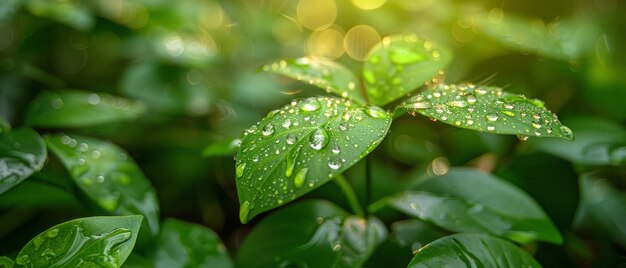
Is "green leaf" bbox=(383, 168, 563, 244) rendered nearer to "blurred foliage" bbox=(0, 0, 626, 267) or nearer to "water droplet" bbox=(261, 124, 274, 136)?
"blurred foliage" bbox=(0, 0, 626, 267)

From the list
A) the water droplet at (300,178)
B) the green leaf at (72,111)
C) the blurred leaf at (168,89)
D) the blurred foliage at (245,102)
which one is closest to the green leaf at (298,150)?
the water droplet at (300,178)

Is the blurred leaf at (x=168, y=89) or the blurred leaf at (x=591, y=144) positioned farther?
the blurred leaf at (x=168, y=89)

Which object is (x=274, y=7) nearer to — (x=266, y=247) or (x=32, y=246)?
(x=266, y=247)

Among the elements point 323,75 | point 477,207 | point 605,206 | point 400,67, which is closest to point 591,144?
point 605,206

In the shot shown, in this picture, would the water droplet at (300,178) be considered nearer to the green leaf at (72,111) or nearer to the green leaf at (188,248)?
the green leaf at (188,248)

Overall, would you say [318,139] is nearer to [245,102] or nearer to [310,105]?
[310,105]

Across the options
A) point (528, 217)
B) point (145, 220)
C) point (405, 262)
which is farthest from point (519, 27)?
point (145, 220)
